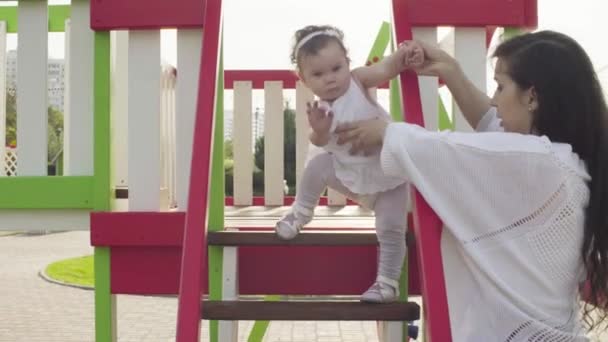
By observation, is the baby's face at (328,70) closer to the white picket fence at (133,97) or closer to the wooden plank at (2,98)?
the white picket fence at (133,97)

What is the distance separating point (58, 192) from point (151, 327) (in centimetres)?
387

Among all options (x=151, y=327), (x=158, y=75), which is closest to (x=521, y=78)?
(x=158, y=75)

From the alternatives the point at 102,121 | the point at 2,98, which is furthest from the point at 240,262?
the point at 2,98

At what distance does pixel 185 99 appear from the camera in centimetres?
260

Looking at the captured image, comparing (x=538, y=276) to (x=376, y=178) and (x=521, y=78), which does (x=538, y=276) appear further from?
(x=376, y=178)

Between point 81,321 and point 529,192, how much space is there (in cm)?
560

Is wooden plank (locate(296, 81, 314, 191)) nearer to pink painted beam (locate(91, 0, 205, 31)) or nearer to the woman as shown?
pink painted beam (locate(91, 0, 205, 31))

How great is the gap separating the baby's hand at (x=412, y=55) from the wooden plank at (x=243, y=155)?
2.88m

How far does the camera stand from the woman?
1699mm

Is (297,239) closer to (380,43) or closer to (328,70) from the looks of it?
(328,70)

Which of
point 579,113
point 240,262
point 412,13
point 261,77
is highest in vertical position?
point 261,77

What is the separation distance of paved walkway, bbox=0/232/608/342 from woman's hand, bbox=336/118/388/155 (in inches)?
155

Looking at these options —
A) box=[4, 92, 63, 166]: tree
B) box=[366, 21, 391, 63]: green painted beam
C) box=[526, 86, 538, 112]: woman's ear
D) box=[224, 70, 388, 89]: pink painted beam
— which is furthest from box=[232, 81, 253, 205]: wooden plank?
box=[4, 92, 63, 166]: tree

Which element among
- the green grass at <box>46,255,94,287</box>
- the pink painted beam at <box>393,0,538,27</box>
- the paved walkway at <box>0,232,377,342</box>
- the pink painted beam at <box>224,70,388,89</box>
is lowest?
the paved walkway at <box>0,232,377,342</box>
